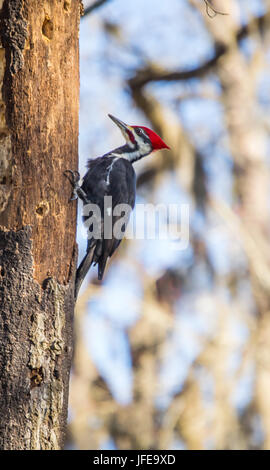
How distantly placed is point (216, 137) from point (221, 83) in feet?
2.82

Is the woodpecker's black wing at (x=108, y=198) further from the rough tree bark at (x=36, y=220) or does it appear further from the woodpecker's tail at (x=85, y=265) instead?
the rough tree bark at (x=36, y=220)

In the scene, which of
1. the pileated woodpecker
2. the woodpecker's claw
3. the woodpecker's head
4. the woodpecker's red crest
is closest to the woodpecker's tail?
the pileated woodpecker

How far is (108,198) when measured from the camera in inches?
158

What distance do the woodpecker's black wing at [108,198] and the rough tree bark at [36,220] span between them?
1005 mm

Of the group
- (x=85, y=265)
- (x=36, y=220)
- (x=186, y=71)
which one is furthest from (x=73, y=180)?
(x=186, y=71)

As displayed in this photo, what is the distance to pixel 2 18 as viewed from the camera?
285 cm

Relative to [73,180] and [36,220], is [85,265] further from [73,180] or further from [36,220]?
[36,220]

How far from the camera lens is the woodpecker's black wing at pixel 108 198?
3.93 metres

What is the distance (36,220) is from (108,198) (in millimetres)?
1334

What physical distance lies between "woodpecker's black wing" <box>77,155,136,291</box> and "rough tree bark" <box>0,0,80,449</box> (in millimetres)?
1005

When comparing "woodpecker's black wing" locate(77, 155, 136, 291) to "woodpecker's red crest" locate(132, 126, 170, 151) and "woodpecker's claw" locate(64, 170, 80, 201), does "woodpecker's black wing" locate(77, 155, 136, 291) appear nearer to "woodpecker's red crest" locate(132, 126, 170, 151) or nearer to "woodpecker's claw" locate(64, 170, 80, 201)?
"woodpecker's red crest" locate(132, 126, 170, 151)

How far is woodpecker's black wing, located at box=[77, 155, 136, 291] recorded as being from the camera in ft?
12.9

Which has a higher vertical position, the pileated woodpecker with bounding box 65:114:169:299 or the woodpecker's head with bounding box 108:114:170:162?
the woodpecker's head with bounding box 108:114:170:162
